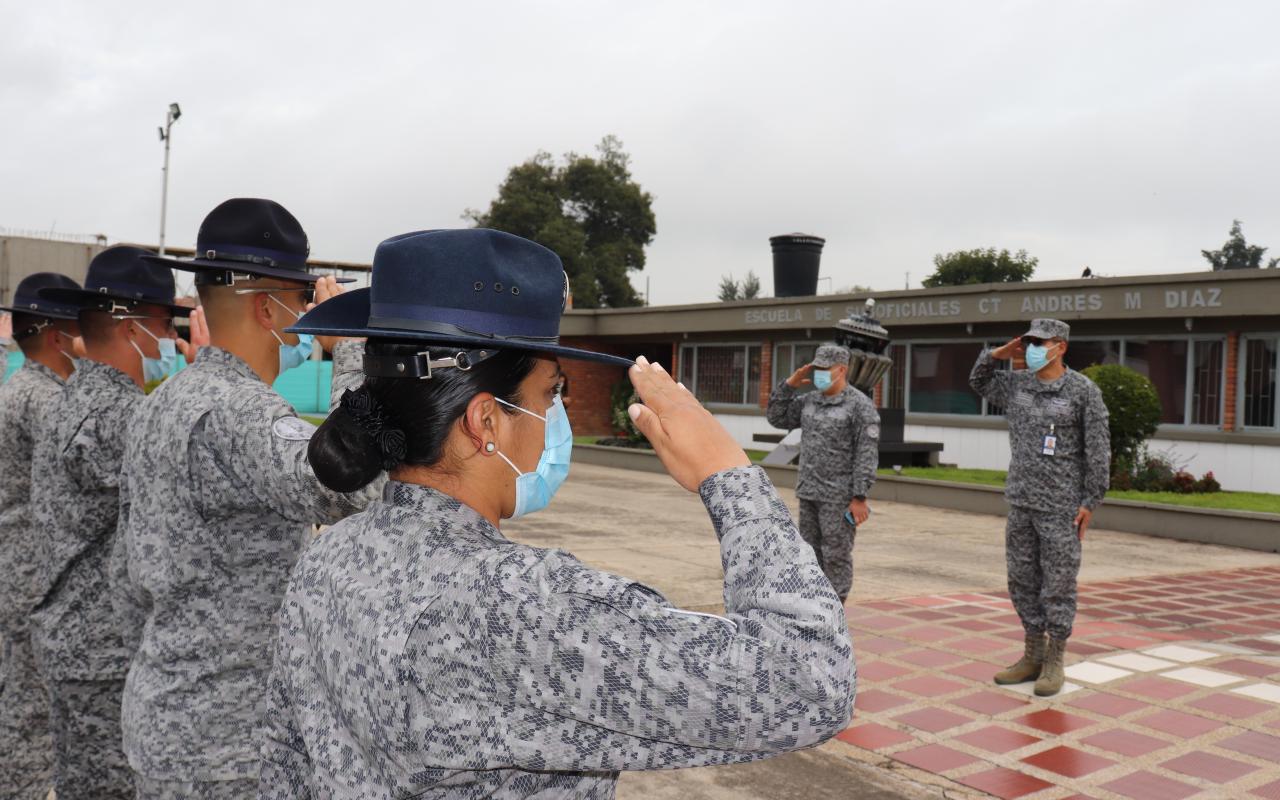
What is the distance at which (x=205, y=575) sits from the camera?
242 cm

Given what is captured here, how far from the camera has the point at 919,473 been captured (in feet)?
59.3

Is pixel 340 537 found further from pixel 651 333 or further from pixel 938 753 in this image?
pixel 651 333

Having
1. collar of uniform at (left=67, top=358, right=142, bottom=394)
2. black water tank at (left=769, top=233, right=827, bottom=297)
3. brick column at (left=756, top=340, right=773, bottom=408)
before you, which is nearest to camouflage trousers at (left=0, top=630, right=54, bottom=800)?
collar of uniform at (left=67, top=358, right=142, bottom=394)

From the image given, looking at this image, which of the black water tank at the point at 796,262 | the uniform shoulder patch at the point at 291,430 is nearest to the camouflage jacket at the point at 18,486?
the uniform shoulder patch at the point at 291,430

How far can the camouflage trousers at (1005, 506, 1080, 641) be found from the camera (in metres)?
6.14

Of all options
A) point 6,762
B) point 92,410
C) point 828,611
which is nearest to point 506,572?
point 828,611

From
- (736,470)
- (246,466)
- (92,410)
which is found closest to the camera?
(736,470)

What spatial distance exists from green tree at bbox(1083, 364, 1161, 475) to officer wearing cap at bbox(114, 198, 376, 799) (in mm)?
14824

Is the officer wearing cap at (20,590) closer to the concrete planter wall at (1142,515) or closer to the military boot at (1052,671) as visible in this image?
the military boot at (1052,671)

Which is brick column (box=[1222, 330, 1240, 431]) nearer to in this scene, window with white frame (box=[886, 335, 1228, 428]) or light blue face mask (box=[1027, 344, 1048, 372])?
window with white frame (box=[886, 335, 1228, 428])

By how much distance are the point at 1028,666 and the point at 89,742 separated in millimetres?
5217

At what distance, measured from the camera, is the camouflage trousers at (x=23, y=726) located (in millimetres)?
3656

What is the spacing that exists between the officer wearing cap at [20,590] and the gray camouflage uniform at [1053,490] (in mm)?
5244

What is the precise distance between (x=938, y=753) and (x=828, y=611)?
4.20 m
